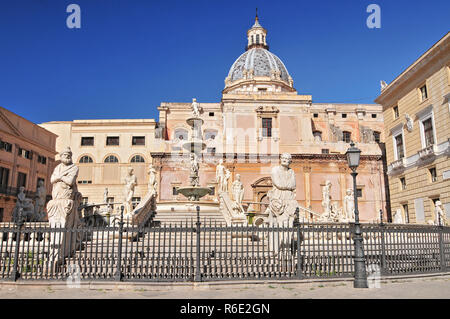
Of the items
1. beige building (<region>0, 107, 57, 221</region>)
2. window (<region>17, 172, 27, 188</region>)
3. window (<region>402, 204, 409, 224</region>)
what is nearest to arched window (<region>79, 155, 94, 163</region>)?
beige building (<region>0, 107, 57, 221</region>)

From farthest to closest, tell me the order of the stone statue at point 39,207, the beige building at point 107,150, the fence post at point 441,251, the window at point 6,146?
the beige building at point 107,150
the window at point 6,146
the stone statue at point 39,207
the fence post at point 441,251

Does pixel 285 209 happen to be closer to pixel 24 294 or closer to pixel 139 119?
pixel 24 294

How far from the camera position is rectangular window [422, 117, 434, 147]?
75.5 feet

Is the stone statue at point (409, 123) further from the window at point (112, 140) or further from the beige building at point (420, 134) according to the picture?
the window at point (112, 140)

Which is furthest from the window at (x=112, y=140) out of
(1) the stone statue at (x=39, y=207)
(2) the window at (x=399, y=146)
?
(2) the window at (x=399, y=146)

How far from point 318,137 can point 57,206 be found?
118ft

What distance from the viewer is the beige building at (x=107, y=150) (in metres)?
37.9

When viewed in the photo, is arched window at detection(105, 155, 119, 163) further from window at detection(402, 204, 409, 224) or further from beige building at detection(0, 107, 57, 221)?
window at detection(402, 204, 409, 224)

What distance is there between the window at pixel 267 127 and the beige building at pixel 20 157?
21158 mm

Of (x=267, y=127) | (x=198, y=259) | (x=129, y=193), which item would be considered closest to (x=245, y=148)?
(x=267, y=127)

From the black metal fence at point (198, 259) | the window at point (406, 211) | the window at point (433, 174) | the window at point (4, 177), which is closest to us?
the black metal fence at point (198, 259)

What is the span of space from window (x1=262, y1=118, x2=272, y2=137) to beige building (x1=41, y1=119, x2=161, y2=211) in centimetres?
1036

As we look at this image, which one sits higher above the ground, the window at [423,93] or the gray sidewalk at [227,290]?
the window at [423,93]
